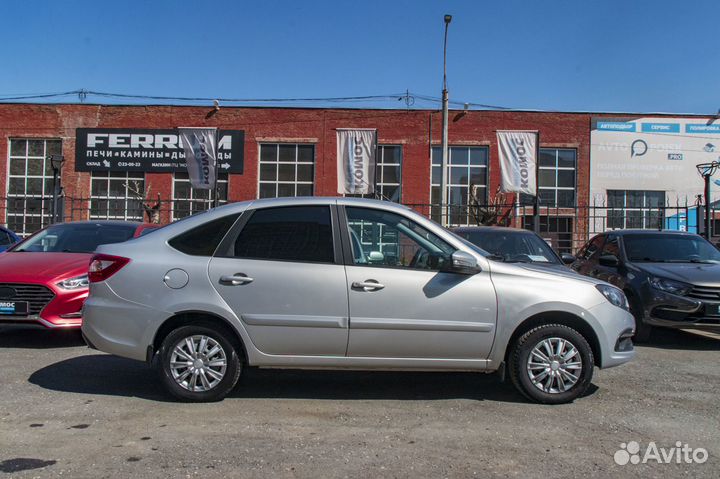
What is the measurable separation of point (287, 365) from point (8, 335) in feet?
16.9

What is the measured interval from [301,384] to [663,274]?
205 inches

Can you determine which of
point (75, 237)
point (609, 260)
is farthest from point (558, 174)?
point (75, 237)

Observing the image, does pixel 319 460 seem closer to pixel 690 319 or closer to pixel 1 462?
pixel 1 462

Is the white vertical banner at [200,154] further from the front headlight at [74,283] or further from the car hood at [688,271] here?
the car hood at [688,271]

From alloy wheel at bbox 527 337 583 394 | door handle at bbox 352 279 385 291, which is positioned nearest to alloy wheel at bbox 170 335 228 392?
door handle at bbox 352 279 385 291

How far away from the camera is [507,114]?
2691 cm

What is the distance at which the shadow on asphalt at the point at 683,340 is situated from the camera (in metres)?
8.04

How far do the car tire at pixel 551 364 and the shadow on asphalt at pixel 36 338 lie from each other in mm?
5425

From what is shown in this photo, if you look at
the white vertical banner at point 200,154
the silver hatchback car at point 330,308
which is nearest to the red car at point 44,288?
the silver hatchback car at point 330,308

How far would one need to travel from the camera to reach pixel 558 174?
2709 centimetres

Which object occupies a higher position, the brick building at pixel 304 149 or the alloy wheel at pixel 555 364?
the brick building at pixel 304 149

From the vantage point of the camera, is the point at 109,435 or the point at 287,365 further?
the point at 287,365

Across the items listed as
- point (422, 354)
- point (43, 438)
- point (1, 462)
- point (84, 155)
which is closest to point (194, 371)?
point (43, 438)

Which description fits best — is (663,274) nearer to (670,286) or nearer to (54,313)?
(670,286)
